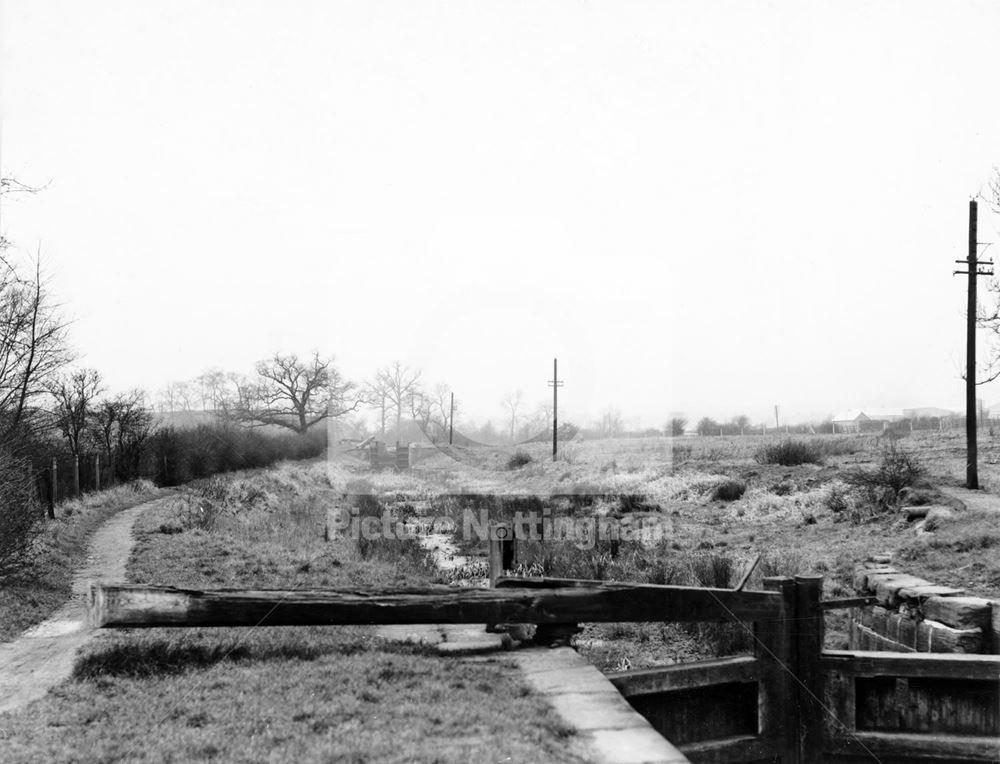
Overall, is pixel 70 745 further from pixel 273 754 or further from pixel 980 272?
pixel 980 272

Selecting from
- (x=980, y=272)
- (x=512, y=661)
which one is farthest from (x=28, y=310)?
(x=980, y=272)

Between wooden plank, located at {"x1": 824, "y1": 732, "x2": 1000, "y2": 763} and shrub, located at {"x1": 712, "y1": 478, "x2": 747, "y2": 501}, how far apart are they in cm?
1483

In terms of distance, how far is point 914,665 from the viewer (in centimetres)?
620

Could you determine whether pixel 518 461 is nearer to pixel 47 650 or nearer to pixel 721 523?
pixel 721 523

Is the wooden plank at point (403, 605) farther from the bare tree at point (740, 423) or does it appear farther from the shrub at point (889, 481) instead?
the bare tree at point (740, 423)

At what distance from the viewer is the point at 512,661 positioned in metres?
5.25

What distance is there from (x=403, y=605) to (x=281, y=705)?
127 centimetres

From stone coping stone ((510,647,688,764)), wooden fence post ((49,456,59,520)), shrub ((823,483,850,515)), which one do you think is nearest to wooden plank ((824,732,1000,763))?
stone coping stone ((510,647,688,764))

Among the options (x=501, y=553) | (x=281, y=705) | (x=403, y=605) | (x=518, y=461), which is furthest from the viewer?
(x=518, y=461)

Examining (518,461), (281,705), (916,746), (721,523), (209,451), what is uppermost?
(281,705)

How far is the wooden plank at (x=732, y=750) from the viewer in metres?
5.96

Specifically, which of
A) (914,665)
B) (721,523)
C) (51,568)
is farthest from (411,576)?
(721,523)

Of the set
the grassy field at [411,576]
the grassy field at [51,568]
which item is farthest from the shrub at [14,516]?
the grassy field at [411,576]

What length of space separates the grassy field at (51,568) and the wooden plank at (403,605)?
236 centimetres
